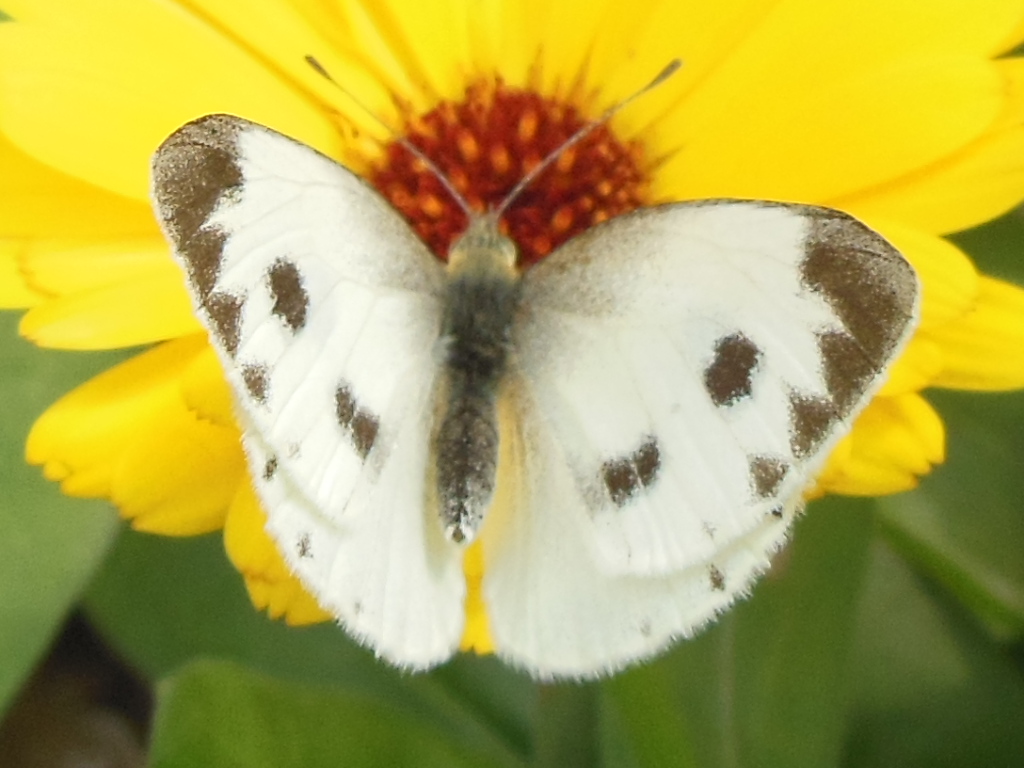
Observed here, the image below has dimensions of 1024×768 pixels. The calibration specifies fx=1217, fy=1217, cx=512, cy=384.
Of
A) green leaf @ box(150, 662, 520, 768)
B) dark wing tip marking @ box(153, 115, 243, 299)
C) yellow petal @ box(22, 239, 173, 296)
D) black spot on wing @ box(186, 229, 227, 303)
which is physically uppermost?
dark wing tip marking @ box(153, 115, 243, 299)

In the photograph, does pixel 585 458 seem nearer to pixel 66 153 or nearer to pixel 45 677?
pixel 66 153

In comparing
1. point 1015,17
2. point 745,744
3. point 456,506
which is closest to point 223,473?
point 456,506

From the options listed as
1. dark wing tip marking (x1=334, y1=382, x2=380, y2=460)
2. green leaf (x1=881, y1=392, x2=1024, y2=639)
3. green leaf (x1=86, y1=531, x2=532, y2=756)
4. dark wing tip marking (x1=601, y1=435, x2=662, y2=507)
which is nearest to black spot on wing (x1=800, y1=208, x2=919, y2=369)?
dark wing tip marking (x1=601, y1=435, x2=662, y2=507)

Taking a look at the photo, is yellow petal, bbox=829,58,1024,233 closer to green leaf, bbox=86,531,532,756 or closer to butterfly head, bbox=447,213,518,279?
butterfly head, bbox=447,213,518,279

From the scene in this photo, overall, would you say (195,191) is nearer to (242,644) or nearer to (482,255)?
(482,255)

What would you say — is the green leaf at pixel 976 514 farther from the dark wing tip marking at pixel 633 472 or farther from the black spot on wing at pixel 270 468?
the black spot on wing at pixel 270 468

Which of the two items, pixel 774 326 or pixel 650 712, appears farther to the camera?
pixel 650 712
